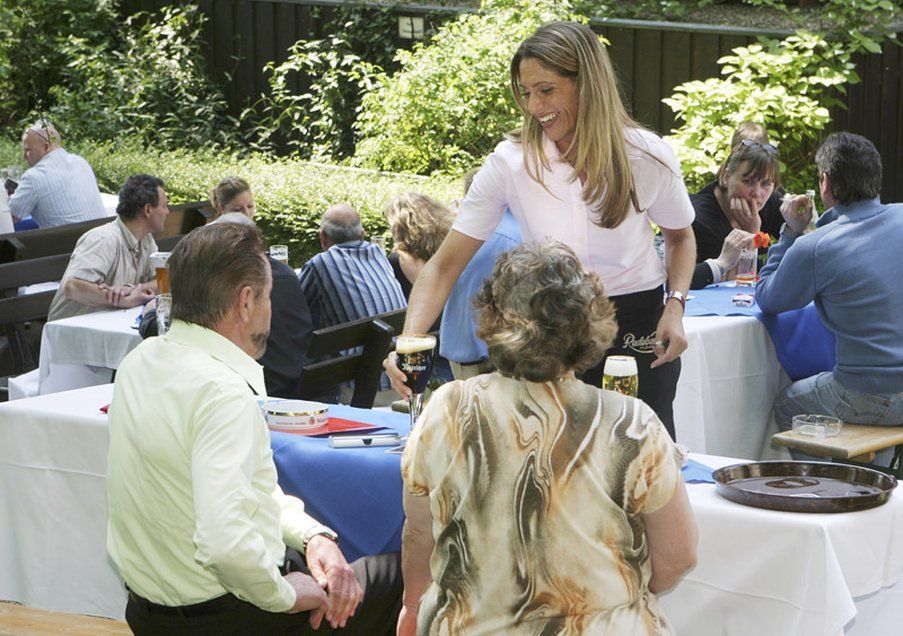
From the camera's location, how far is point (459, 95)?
11.0 m

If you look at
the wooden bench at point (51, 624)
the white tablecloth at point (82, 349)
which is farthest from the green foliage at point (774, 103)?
the wooden bench at point (51, 624)

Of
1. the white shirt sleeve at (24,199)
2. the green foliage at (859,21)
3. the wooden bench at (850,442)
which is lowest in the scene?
the wooden bench at (850,442)

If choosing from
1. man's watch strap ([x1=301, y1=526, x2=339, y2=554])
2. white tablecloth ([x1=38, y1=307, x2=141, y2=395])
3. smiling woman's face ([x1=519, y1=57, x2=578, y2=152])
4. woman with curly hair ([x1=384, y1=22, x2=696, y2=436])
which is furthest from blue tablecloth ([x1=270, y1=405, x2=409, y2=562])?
white tablecloth ([x1=38, y1=307, x2=141, y2=395])

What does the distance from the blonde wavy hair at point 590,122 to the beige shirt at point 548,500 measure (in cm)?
103

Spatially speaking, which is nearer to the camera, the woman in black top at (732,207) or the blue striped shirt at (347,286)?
the blue striped shirt at (347,286)

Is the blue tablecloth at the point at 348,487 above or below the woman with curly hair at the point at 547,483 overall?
below

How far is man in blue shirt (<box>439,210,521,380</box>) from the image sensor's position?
→ 473 centimetres

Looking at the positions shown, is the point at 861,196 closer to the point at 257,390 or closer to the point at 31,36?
the point at 257,390

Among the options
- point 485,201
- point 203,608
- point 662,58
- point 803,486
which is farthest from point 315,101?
point 203,608

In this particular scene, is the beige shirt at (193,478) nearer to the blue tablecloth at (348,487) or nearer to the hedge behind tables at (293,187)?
A: the blue tablecloth at (348,487)

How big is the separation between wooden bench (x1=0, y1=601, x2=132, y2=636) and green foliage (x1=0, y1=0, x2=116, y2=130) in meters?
12.2

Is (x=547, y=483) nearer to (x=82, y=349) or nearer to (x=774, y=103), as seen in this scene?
(x=82, y=349)

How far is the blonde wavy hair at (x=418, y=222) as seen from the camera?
5707 mm

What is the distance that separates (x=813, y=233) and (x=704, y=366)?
2.16 feet
